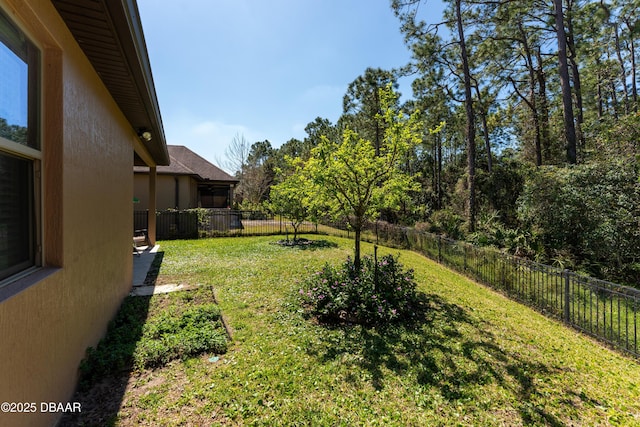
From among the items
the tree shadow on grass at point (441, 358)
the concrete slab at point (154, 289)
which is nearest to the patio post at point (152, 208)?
the concrete slab at point (154, 289)

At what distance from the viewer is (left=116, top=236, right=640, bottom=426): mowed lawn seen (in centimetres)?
259

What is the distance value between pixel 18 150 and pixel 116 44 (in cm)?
161

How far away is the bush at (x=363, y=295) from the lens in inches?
182

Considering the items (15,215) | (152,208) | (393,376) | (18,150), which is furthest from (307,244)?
(18,150)

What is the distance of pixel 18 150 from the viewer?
2002mm

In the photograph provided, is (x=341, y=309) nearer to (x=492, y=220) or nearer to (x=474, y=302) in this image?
(x=474, y=302)

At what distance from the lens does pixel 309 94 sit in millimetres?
16781

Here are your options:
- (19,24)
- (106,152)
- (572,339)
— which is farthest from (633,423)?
(106,152)

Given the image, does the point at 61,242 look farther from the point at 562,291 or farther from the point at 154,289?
the point at 562,291

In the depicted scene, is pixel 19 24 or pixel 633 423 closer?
pixel 19 24

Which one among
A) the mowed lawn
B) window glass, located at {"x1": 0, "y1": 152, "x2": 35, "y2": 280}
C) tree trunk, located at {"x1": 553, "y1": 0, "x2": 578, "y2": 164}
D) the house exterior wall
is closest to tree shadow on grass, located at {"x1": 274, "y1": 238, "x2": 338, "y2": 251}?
the mowed lawn

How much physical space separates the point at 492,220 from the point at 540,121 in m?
7.04

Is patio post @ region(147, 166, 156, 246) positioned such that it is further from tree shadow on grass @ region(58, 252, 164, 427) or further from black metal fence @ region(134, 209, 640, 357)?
tree shadow on grass @ region(58, 252, 164, 427)

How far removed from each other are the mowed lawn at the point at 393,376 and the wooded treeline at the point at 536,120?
348cm
